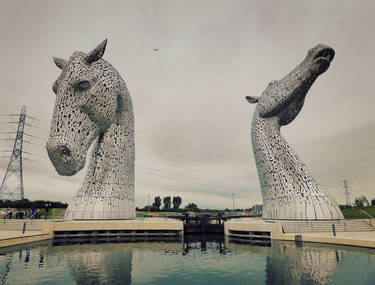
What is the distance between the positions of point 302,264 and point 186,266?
125 inches

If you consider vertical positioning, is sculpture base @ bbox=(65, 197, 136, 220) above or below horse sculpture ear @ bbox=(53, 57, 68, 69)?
below

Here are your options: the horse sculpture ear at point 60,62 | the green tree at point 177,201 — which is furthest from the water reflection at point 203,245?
the green tree at point 177,201

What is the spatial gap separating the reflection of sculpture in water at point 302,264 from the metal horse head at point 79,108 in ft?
35.4

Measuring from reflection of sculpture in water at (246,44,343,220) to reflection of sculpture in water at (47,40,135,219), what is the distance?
9.17 metres

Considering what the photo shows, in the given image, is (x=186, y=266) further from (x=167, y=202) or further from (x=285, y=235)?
(x=167, y=202)

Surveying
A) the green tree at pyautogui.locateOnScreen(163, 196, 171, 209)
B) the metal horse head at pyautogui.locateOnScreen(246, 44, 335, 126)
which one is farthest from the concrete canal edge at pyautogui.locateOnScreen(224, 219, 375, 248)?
the green tree at pyautogui.locateOnScreen(163, 196, 171, 209)

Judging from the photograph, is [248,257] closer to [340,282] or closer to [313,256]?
[313,256]

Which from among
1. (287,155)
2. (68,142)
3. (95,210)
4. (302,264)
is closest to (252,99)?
(287,155)

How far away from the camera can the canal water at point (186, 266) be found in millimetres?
5688

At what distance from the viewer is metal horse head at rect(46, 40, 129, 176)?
43.5ft

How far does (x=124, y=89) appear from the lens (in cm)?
1691

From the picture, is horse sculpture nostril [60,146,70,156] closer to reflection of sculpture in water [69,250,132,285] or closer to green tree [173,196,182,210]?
reflection of sculpture in water [69,250,132,285]

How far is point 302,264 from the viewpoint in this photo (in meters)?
6.96

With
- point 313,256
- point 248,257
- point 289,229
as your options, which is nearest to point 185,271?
point 248,257
